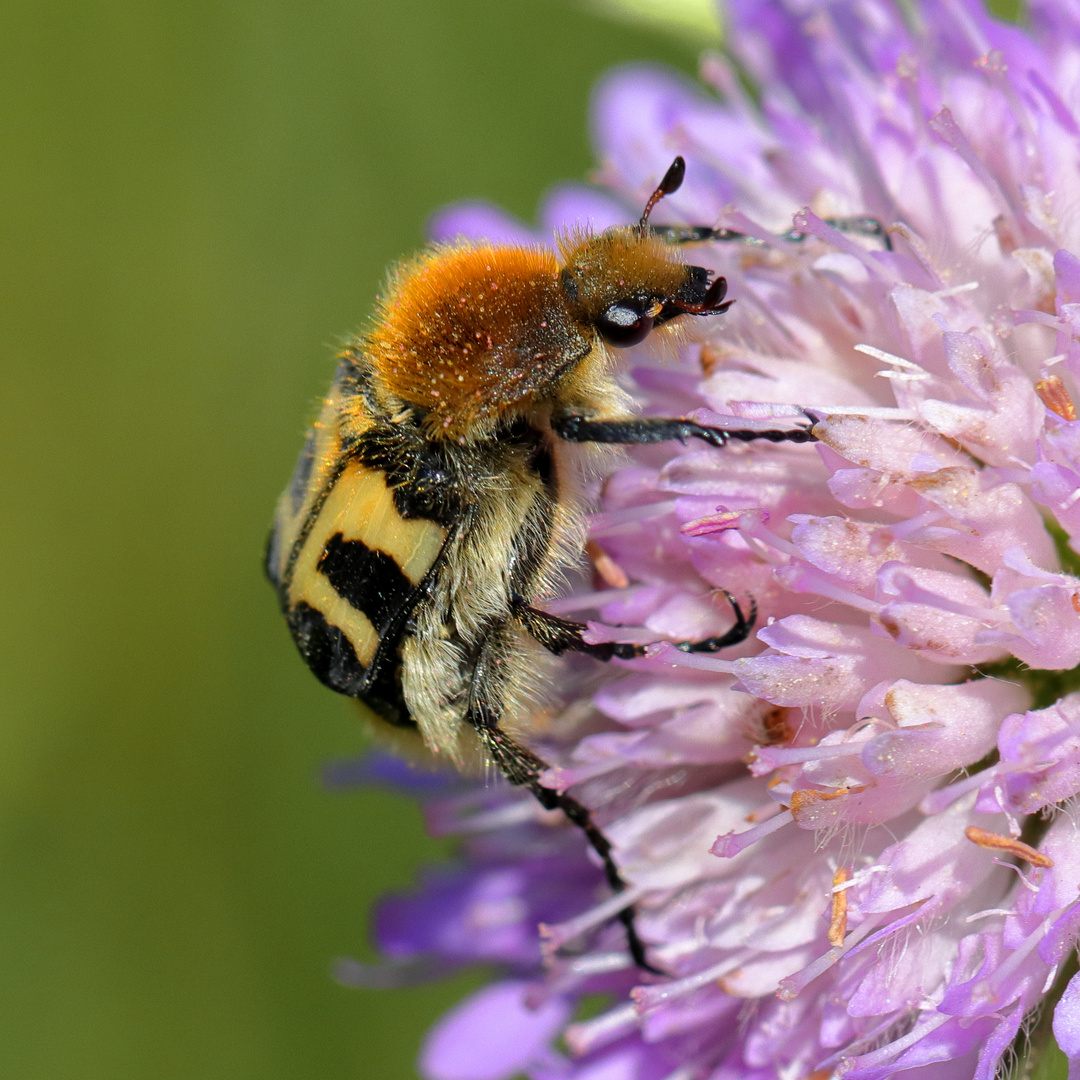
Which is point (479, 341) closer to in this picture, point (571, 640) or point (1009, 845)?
point (571, 640)

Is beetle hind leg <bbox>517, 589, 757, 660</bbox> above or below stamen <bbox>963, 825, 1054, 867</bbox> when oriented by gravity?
above

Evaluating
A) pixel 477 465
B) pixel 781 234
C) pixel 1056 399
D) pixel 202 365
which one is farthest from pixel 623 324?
pixel 202 365

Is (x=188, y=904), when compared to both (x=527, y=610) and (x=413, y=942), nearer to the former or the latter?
(x=413, y=942)

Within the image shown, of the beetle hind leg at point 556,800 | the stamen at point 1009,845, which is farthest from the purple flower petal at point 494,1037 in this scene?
the stamen at point 1009,845

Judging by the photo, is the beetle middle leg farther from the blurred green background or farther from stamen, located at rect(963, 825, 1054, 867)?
the blurred green background

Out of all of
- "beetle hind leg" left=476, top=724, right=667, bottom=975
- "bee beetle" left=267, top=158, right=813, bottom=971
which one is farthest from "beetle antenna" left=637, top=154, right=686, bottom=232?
"beetle hind leg" left=476, top=724, right=667, bottom=975

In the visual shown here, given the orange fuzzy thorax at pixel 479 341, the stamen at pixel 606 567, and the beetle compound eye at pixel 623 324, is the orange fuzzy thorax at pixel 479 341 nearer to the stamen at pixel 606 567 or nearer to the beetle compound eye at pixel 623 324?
the beetle compound eye at pixel 623 324
